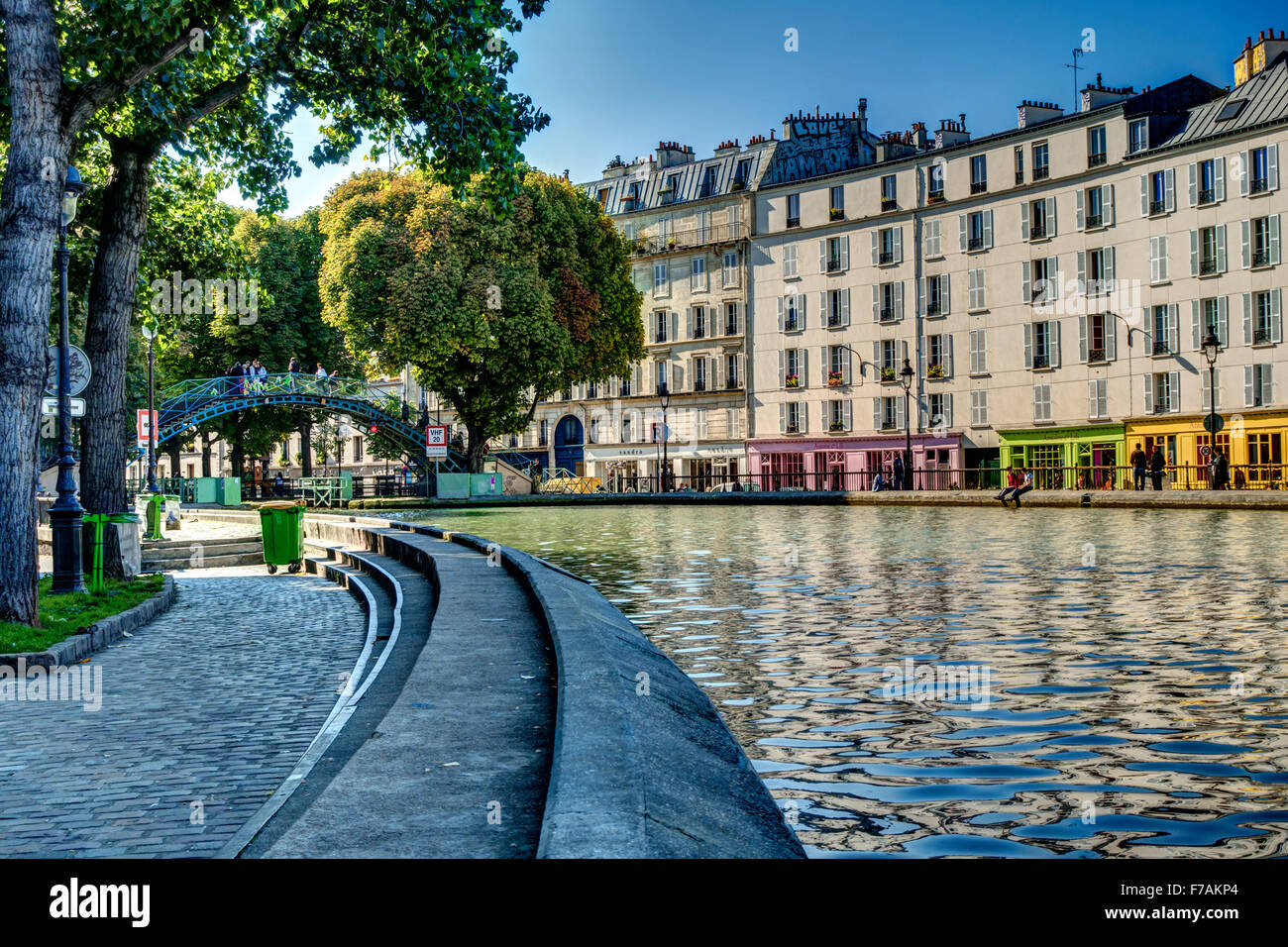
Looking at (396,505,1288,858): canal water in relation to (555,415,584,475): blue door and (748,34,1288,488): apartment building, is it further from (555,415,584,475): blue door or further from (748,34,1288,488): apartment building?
(555,415,584,475): blue door

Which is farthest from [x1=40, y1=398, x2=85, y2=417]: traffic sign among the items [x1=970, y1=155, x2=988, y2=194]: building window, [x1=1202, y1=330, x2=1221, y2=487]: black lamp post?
[x1=970, y1=155, x2=988, y2=194]: building window

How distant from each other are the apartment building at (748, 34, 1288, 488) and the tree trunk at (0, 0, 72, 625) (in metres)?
37.0

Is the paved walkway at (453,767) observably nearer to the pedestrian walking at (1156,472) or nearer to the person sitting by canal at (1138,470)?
the pedestrian walking at (1156,472)

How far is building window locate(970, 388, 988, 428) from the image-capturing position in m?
53.1

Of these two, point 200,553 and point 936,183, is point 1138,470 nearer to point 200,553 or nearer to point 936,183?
point 936,183

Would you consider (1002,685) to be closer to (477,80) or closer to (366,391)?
(477,80)

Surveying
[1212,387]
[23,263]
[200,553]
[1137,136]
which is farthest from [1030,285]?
[23,263]

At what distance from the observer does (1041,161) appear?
51062 mm

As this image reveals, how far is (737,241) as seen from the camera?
64.1 meters

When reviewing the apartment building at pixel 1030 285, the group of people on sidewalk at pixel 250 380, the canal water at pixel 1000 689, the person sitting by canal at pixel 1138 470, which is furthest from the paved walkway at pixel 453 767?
the group of people on sidewalk at pixel 250 380

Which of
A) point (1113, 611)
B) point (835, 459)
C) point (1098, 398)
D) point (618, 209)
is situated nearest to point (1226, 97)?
point (1098, 398)

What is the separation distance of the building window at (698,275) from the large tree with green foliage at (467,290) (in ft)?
55.5

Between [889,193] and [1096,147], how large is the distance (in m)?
10.9
